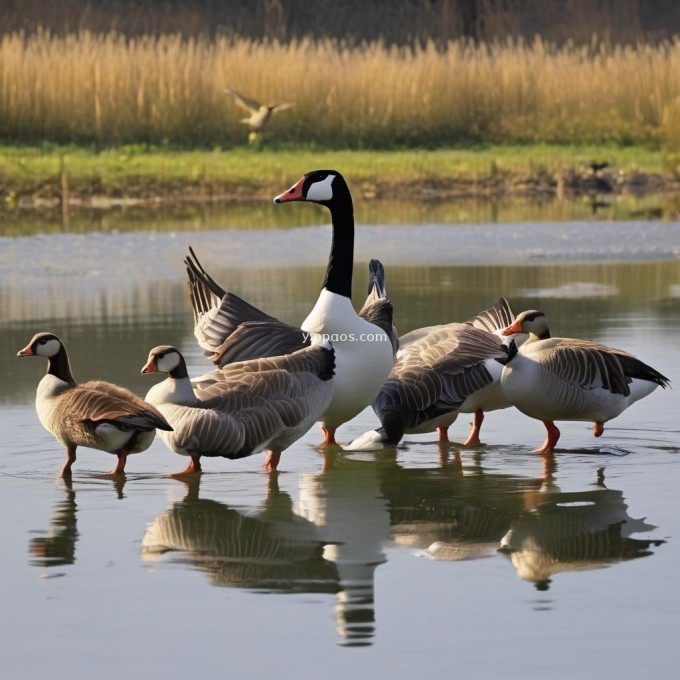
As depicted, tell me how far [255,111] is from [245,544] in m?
21.0

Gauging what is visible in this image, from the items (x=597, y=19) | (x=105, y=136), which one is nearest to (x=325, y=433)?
(x=105, y=136)

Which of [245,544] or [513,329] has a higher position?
[513,329]

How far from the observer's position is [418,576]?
5.91 m

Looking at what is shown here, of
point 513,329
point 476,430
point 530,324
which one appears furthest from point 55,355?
point 530,324

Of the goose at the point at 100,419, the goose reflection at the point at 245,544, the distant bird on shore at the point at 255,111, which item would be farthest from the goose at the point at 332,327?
the distant bird on shore at the point at 255,111

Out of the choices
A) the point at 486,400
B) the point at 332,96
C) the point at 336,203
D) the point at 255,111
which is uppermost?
the point at 332,96

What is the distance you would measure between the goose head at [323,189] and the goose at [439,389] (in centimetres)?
99

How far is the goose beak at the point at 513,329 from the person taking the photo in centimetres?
906

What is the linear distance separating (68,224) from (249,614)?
49.8 feet

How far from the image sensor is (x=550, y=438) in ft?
27.8

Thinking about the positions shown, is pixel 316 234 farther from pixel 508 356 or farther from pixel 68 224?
pixel 508 356

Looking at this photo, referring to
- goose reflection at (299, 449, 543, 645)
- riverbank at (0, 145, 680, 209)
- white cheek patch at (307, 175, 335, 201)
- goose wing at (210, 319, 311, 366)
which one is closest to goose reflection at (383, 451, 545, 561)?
goose reflection at (299, 449, 543, 645)

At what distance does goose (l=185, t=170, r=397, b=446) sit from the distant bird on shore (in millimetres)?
16981

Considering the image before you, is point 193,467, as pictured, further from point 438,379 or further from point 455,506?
point 438,379
